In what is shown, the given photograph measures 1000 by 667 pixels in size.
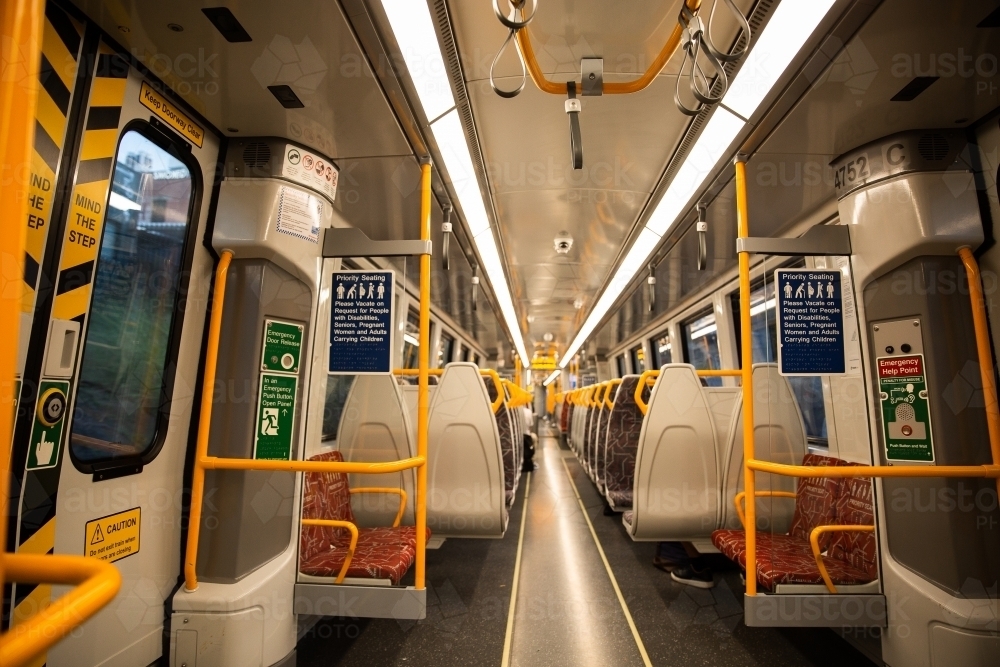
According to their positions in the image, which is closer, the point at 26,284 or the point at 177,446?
the point at 26,284

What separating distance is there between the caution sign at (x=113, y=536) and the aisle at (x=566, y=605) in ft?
6.11

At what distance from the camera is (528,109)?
271cm

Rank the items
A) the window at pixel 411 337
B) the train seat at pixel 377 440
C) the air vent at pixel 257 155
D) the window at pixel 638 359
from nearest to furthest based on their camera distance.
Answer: the air vent at pixel 257 155 → the train seat at pixel 377 440 → the window at pixel 411 337 → the window at pixel 638 359

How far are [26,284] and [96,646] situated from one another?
1411mm

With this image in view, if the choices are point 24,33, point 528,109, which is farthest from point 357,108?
point 24,33

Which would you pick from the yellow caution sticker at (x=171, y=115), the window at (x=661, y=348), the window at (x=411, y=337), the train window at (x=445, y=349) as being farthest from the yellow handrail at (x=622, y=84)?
the train window at (x=445, y=349)

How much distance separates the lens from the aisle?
2510 mm

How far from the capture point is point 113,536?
197 centimetres

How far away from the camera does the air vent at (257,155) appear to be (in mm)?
2449

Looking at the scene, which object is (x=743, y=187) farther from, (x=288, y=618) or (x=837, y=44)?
(x=288, y=618)

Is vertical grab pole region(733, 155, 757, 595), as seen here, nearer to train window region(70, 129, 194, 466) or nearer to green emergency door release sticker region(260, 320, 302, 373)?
green emergency door release sticker region(260, 320, 302, 373)

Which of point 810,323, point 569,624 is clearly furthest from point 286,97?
point 569,624

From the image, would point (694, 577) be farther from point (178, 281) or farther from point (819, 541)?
point (178, 281)

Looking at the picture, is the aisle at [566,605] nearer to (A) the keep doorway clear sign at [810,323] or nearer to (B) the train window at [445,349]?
(A) the keep doorway clear sign at [810,323]
